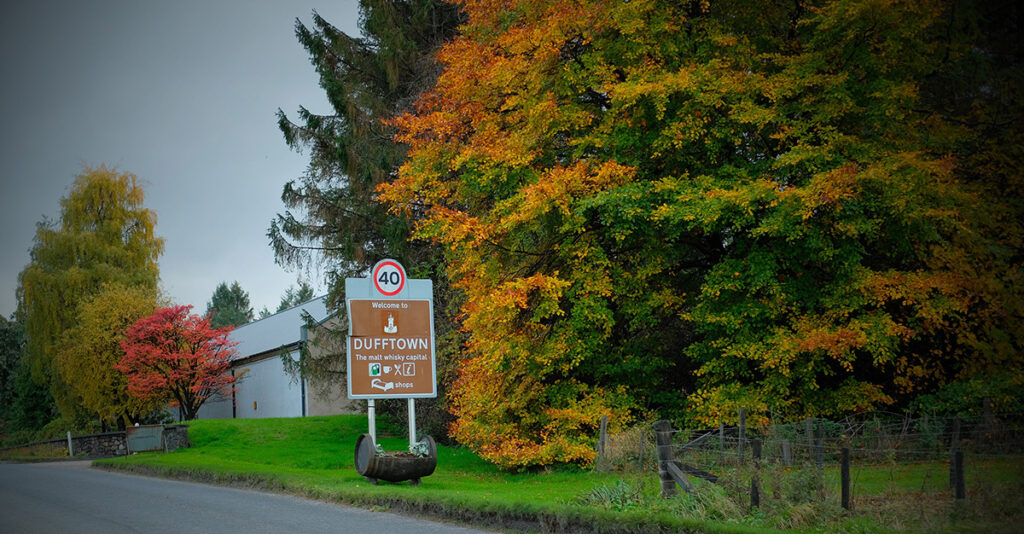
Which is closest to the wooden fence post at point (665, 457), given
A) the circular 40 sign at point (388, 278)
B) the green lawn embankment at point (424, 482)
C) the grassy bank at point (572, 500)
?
the grassy bank at point (572, 500)

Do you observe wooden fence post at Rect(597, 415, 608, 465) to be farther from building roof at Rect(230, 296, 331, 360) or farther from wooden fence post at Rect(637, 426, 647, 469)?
building roof at Rect(230, 296, 331, 360)

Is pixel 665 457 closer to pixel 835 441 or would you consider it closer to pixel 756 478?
pixel 756 478

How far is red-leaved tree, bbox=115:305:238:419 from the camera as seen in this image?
32.7m

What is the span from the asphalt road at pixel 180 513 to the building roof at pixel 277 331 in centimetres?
2319

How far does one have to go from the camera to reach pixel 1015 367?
14.9 metres

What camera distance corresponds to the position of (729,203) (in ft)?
46.6

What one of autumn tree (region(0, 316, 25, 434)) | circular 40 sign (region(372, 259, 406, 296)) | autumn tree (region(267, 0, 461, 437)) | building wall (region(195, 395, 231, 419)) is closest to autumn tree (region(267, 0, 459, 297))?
autumn tree (region(267, 0, 461, 437))

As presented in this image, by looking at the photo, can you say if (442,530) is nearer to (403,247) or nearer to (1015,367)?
(1015,367)

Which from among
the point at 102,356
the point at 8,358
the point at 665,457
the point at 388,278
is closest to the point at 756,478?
the point at 665,457

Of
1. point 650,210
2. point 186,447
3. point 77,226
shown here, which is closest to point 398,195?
point 650,210

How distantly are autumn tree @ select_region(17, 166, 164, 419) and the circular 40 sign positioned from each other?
27.2 m

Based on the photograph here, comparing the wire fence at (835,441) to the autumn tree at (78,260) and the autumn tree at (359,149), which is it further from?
the autumn tree at (78,260)

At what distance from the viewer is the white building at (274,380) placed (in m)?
36.7

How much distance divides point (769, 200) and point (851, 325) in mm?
3011
